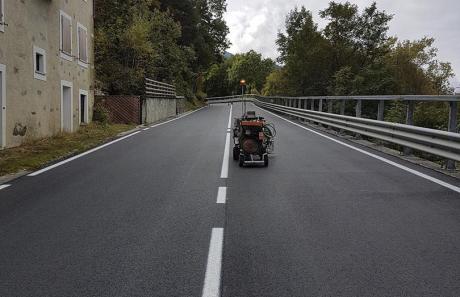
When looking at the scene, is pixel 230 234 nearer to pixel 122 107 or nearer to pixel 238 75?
pixel 122 107

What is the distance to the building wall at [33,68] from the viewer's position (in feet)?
45.1

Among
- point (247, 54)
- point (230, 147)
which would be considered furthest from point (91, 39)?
point (247, 54)

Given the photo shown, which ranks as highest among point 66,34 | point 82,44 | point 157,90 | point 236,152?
point 66,34

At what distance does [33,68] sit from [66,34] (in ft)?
13.1

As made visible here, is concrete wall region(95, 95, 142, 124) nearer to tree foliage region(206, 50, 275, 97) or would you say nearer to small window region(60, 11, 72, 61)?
small window region(60, 11, 72, 61)

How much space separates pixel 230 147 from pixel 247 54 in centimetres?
12233

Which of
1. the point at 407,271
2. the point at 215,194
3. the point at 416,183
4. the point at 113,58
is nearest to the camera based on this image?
the point at 407,271

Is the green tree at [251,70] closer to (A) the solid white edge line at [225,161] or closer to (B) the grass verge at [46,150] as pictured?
(B) the grass verge at [46,150]

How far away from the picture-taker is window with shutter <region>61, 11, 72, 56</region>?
18578 millimetres

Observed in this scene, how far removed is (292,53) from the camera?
60156 millimetres

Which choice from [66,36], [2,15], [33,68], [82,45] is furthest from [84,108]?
[2,15]

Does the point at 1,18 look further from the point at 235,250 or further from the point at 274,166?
the point at 235,250

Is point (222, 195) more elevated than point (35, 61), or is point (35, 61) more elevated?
point (35, 61)

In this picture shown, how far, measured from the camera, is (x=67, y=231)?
5516 millimetres
